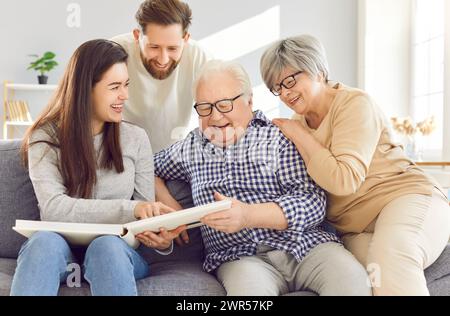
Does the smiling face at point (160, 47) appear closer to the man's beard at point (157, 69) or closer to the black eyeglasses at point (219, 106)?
the man's beard at point (157, 69)

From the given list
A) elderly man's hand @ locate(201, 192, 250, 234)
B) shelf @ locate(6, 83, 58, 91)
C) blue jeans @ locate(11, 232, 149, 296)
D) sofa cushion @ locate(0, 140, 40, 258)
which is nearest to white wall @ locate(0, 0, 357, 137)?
shelf @ locate(6, 83, 58, 91)

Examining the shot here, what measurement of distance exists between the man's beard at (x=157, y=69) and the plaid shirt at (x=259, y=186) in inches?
21.5

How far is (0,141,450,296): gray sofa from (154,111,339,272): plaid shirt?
0.39 feet

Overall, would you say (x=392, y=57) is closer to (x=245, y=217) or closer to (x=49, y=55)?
(x=49, y=55)

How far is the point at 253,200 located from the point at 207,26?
3.71 metres

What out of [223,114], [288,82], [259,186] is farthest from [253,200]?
[288,82]

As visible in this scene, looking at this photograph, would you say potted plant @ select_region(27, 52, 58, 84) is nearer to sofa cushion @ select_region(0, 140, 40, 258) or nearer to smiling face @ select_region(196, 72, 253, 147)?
sofa cushion @ select_region(0, 140, 40, 258)

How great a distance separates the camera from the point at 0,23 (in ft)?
16.9

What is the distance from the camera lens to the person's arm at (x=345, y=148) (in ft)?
5.71

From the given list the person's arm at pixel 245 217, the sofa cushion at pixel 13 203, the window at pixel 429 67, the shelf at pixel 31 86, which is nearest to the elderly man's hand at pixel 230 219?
the person's arm at pixel 245 217

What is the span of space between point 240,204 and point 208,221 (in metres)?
0.11

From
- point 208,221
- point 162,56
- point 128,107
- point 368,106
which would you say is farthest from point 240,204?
point 128,107

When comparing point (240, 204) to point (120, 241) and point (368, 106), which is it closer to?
point (120, 241)

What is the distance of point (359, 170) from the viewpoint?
5.77ft
